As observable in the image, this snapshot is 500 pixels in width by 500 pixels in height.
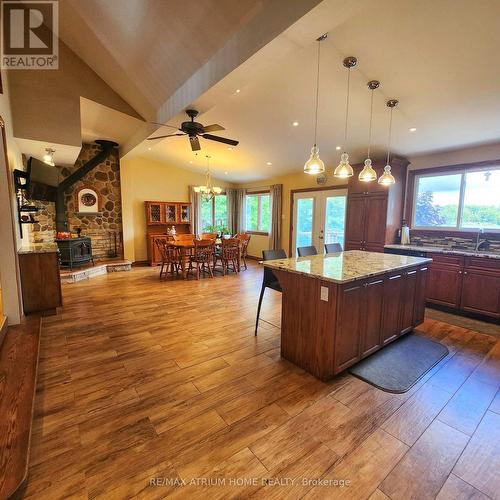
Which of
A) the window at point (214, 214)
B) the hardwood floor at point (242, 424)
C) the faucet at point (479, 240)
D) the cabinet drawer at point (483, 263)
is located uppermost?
the window at point (214, 214)

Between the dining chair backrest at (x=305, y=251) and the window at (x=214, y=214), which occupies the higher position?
the window at (x=214, y=214)

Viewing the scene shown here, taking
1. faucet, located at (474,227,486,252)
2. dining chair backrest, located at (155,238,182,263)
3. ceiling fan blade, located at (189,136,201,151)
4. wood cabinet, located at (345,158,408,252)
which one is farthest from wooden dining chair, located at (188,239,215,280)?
faucet, located at (474,227,486,252)

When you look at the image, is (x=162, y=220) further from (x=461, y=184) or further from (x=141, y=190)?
(x=461, y=184)

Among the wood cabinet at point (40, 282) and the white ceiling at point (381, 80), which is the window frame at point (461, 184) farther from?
the wood cabinet at point (40, 282)

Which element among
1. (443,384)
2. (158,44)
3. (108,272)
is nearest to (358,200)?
(443,384)

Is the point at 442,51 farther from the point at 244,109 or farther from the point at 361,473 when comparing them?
the point at 361,473

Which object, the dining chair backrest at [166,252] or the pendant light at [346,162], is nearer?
the pendant light at [346,162]

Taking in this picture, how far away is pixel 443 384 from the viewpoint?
2.28m

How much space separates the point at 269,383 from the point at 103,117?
17.9ft

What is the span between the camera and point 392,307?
9.05 feet

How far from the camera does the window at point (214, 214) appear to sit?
877 cm

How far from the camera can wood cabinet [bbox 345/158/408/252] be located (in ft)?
15.6

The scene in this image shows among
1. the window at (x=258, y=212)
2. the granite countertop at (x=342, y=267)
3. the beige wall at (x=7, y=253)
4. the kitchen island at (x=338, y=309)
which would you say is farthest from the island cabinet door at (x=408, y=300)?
the window at (x=258, y=212)

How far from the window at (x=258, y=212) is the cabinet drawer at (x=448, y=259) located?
4.84 meters
